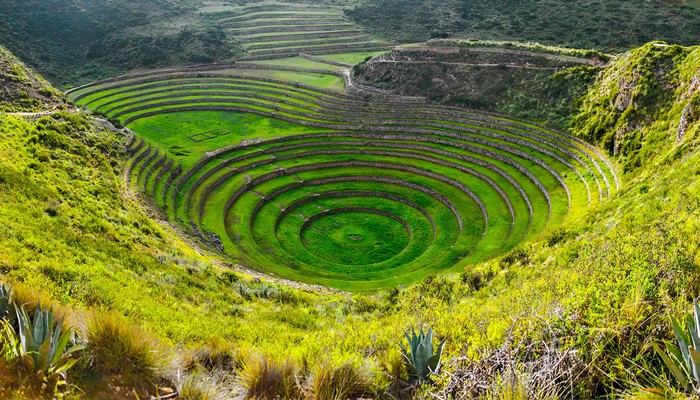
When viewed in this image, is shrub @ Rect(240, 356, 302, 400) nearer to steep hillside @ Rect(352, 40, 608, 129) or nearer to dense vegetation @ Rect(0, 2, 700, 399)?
dense vegetation @ Rect(0, 2, 700, 399)

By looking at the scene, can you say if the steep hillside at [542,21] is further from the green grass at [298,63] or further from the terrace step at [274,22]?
the green grass at [298,63]

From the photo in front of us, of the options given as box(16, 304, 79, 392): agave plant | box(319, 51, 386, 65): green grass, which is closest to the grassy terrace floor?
box(319, 51, 386, 65): green grass

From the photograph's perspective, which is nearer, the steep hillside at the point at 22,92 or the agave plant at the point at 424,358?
the agave plant at the point at 424,358

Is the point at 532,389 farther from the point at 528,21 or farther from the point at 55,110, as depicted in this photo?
the point at 528,21

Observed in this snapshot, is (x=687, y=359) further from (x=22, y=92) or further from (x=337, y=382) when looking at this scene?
(x=22, y=92)

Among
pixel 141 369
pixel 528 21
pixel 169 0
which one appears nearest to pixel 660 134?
pixel 141 369

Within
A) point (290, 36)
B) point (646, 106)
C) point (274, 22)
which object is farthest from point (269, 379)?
point (274, 22)

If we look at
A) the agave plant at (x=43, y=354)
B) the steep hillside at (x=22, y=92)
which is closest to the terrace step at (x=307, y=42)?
the steep hillside at (x=22, y=92)
